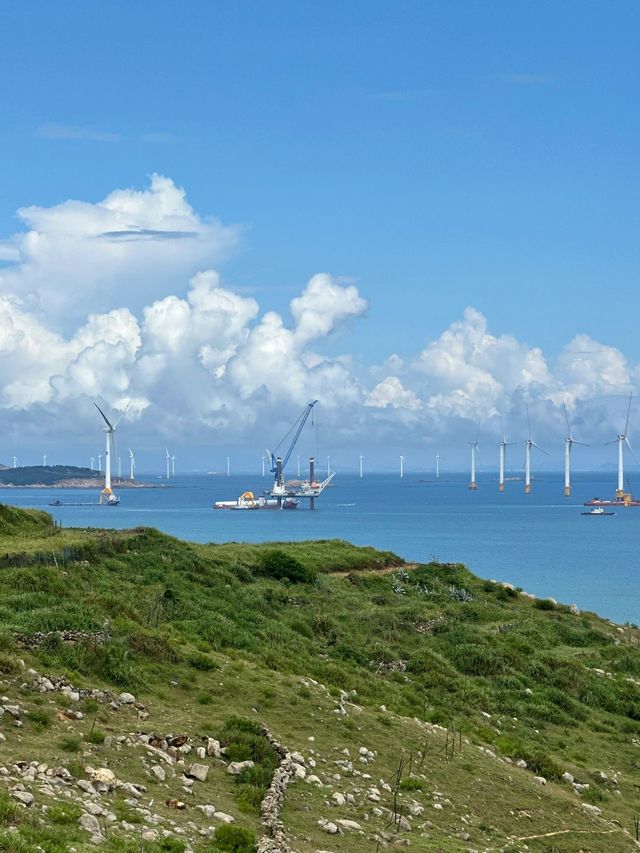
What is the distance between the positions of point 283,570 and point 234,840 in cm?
3064

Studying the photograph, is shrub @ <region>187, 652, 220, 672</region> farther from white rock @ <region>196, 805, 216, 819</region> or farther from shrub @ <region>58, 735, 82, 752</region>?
white rock @ <region>196, 805, 216, 819</region>

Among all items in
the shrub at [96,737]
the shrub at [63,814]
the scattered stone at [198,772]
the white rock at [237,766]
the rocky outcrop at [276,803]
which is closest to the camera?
the shrub at [63,814]

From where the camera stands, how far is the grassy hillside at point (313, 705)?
17266 millimetres

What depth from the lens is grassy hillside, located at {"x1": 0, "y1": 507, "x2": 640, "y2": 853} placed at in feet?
56.6

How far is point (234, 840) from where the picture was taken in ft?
50.2

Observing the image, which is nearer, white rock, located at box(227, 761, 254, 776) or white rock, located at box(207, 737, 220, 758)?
white rock, located at box(227, 761, 254, 776)

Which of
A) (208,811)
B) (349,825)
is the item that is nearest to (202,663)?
(349,825)

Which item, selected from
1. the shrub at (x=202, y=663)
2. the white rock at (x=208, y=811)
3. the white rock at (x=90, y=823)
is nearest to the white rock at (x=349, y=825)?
the white rock at (x=208, y=811)

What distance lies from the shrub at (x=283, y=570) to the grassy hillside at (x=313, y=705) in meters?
1.76

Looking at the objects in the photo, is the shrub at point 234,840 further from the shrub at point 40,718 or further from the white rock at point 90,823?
the shrub at point 40,718

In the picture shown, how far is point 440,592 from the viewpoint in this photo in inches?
1944

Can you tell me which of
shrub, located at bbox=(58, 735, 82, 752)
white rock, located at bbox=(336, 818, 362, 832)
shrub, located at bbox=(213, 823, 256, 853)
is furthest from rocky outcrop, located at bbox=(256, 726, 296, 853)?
shrub, located at bbox=(58, 735, 82, 752)

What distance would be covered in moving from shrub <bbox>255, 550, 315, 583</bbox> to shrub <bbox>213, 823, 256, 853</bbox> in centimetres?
2973

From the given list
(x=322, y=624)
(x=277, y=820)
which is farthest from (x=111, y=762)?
(x=322, y=624)
